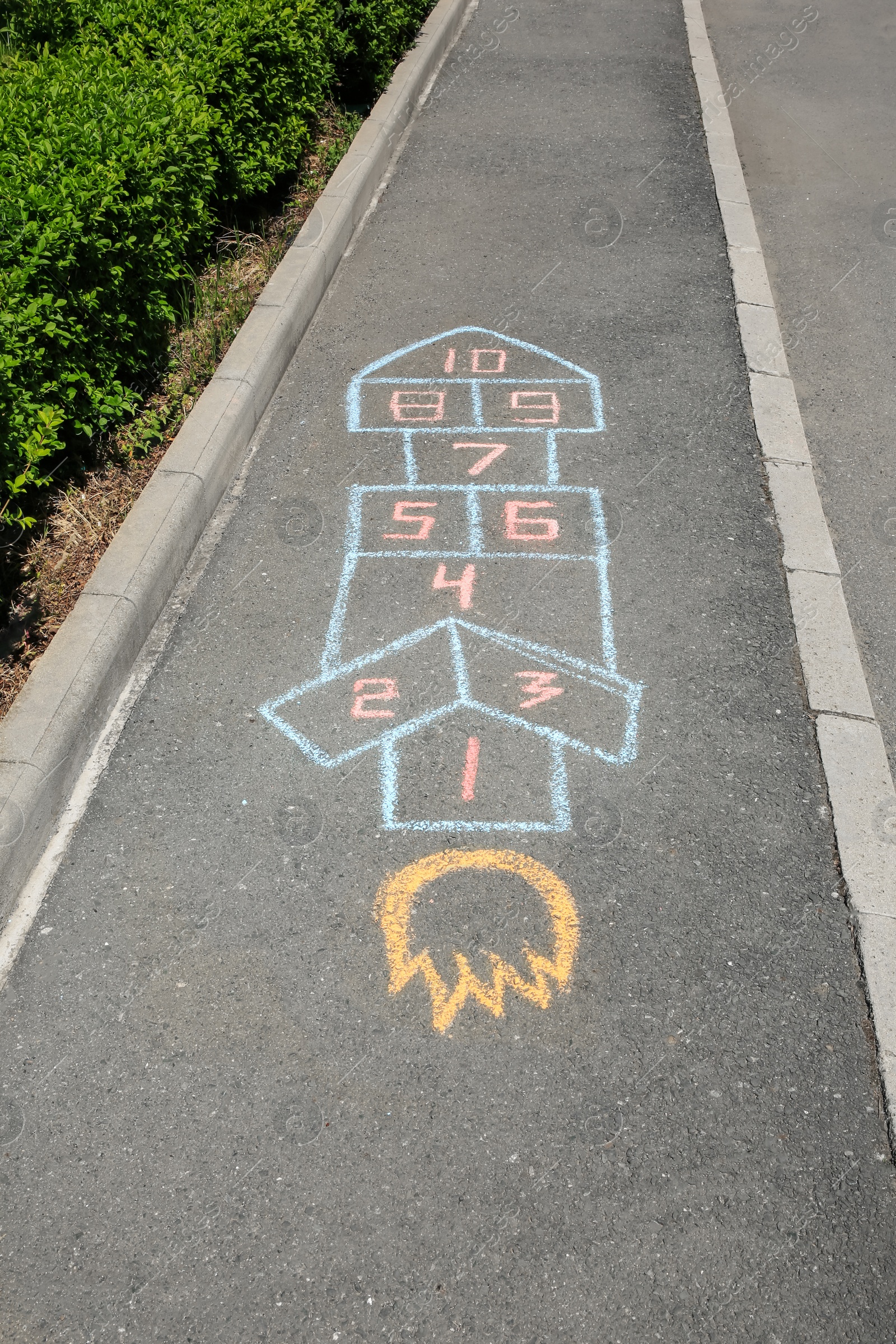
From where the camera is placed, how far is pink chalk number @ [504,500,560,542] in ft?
16.4

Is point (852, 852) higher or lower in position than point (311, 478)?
lower

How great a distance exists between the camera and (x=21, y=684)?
162 inches

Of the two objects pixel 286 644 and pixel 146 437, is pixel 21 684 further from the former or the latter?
pixel 146 437

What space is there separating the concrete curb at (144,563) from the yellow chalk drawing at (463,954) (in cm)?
125

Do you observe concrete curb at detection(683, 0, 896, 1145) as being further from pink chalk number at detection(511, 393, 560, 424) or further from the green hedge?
the green hedge

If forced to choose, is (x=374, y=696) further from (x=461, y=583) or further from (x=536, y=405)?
(x=536, y=405)

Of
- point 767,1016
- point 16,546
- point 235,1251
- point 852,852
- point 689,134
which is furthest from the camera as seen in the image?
point 689,134

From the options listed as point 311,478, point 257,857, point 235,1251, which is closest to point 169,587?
point 311,478

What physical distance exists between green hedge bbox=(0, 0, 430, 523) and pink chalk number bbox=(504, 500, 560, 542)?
6.61 feet

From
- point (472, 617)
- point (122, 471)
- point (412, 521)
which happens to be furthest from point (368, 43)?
point (472, 617)

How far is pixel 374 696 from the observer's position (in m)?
4.21

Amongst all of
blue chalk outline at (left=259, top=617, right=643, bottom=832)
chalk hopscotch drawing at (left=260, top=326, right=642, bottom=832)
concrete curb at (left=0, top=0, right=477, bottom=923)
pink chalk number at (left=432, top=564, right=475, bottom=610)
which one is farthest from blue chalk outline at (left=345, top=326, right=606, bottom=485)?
blue chalk outline at (left=259, top=617, right=643, bottom=832)

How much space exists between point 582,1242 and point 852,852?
162 centimetres

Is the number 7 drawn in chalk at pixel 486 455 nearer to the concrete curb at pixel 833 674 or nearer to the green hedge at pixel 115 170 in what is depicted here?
the concrete curb at pixel 833 674
